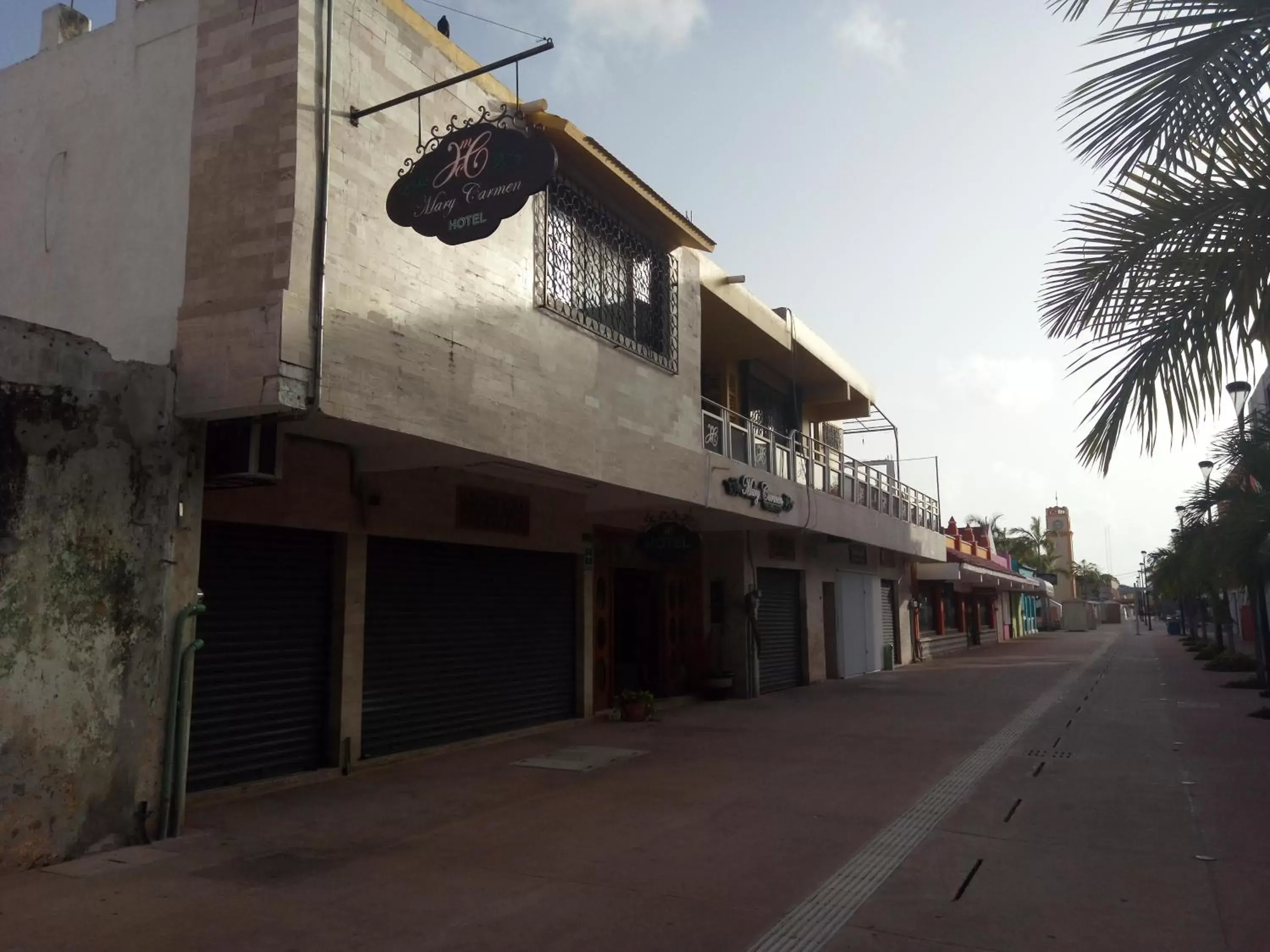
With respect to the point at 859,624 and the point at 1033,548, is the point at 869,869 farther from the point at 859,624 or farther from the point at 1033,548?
the point at 1033,548

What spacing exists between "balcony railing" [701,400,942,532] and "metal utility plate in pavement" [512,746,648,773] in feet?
15.8

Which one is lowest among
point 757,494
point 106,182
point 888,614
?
point 888,614

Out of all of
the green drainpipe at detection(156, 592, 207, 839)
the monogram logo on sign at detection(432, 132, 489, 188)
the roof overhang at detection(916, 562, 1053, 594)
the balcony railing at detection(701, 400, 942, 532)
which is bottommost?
the green drainpipe at detection(156, 592, 207, 839)

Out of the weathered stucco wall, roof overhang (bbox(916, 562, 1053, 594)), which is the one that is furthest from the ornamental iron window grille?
roof overhang (bbox(916, 562, 1053, 594))

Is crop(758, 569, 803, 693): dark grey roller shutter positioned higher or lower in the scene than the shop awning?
lower

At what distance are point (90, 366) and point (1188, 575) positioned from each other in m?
17.5

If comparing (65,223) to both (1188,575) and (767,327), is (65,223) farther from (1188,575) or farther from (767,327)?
(1188,575)

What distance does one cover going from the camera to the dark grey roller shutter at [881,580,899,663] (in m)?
26.5

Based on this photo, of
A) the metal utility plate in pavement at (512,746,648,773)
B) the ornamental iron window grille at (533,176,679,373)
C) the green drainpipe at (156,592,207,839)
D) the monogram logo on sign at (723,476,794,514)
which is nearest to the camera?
Answer: the green drainpipe at (156,592,207,839)

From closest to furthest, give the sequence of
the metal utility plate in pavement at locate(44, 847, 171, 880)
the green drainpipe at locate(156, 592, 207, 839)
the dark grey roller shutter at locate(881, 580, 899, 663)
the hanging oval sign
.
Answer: the metal utility plate in pavement at locate(44, 847, 171, 880), the green drainpipe at locate(156, 592, 207, 839), the hanging oval sign, the dark grey roller shutter at locate(881, 580, 899, 663)

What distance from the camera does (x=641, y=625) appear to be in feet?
55.7

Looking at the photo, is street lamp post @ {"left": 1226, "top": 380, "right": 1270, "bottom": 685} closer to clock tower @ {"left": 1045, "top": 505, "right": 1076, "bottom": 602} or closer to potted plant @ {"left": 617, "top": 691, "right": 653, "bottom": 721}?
potted plant @ {"left": 617, "top": 691, "right": 653, "bottom": 721}

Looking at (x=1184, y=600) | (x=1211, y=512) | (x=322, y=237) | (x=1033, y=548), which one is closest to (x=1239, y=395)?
(x=1211, y=512)

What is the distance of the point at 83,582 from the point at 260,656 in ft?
8.48
